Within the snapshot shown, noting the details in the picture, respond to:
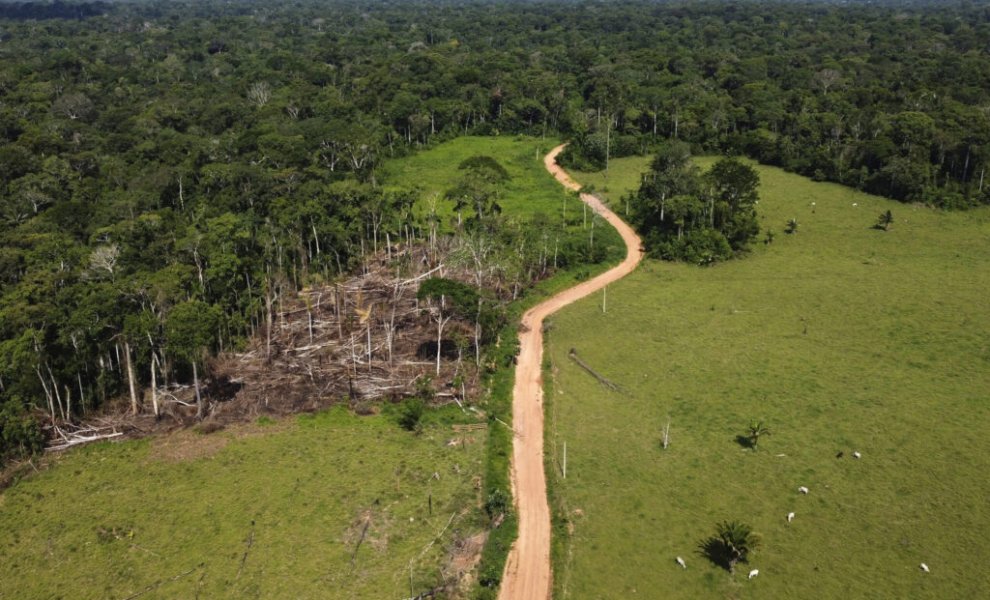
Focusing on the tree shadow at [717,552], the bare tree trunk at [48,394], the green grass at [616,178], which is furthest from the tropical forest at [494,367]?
the green grass at [616,178]

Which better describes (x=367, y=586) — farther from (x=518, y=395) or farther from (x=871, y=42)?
(x=871, y=42)

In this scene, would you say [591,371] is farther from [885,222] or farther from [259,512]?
[885,222]

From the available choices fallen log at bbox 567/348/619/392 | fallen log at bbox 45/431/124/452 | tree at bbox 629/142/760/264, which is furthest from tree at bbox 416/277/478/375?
tree at bbox 629/142/760/264

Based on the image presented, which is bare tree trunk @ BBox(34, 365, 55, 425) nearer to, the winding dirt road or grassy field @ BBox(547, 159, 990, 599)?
the winding dirt road

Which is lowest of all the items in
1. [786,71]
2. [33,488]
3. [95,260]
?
[33,488]

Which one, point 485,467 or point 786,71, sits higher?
point 786,71

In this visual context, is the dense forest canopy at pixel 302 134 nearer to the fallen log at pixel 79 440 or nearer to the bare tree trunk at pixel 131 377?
the bare tree trunk at pixel 131 377

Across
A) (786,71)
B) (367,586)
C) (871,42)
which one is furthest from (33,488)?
(871,42)
